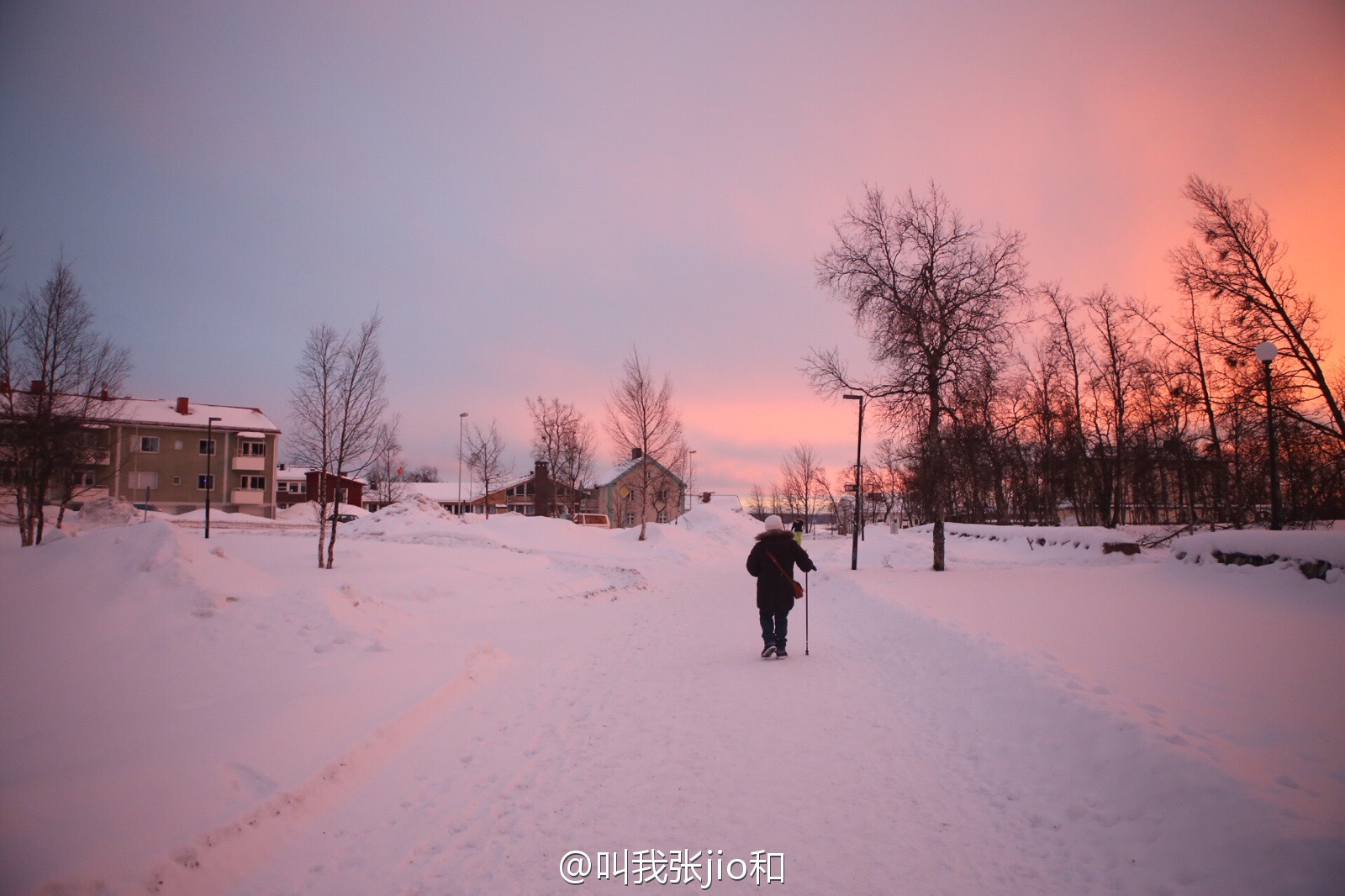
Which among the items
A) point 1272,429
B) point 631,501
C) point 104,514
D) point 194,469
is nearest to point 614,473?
point 631,501

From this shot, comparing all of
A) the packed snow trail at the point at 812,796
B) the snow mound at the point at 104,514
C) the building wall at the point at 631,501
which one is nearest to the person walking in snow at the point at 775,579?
the packed snow trail at the point at 812,796

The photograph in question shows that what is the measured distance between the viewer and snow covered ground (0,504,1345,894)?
11.6 ft

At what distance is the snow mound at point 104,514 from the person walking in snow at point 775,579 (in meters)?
26.6

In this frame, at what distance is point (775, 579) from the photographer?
8898 mm

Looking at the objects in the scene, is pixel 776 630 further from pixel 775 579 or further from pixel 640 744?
pixel 640 744

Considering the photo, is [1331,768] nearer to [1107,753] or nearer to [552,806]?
[1107,753]

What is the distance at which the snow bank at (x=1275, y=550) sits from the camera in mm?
9617

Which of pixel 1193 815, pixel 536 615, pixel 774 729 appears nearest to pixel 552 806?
pixel 774 729

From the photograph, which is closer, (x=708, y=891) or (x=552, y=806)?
(x=708, y=891)

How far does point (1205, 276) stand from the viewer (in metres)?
17.0

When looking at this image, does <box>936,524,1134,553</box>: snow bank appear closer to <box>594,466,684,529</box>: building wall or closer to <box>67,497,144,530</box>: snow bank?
<box>67,497,144,530</box>: snow bank

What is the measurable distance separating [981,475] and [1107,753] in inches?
1512

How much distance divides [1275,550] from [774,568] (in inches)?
353

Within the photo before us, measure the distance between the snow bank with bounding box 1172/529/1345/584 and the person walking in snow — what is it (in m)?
8.04
